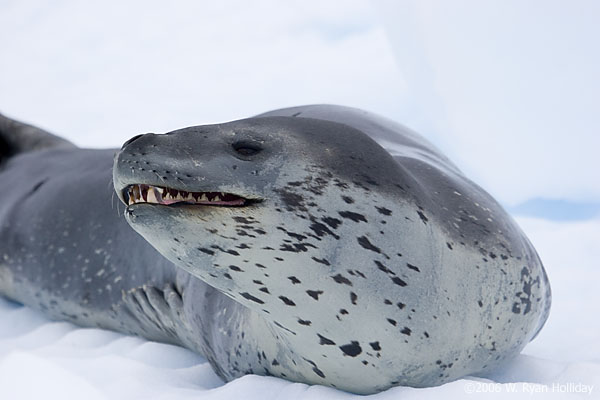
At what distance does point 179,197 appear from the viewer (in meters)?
1.12

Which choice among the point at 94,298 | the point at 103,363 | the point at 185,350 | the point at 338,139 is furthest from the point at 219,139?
the point at 94,298

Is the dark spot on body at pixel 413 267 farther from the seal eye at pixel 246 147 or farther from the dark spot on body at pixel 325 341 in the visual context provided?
the seal eye at pixel 246 147

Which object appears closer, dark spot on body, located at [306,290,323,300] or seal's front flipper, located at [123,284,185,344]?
dark spot on body, located at [306,290,323,300]

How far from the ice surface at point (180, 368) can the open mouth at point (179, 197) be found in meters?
0.41

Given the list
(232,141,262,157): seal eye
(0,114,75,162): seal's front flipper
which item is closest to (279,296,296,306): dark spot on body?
(232,141,262,157): seal eye

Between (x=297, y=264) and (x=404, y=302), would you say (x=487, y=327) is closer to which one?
(x=404, y=302)

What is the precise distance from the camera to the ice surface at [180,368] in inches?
49.8

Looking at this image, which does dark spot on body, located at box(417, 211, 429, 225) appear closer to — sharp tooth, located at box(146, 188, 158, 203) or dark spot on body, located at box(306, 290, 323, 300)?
dark spot on body, located at box(306, 290, 323, 300)

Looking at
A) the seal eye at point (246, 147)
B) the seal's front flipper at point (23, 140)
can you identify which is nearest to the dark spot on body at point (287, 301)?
the seal eye at point (246, 147)

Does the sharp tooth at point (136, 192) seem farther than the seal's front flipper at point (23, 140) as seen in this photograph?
No

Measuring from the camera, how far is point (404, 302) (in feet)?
3.89

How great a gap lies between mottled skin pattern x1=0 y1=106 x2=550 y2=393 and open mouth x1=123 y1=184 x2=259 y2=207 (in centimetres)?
2

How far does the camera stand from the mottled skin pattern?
111 centimetres

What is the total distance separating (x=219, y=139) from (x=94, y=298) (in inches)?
44.6
